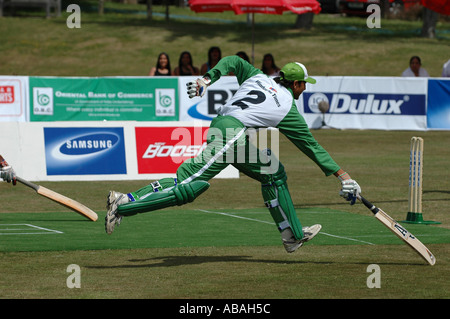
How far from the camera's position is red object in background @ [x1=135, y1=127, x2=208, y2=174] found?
17266 millimetres

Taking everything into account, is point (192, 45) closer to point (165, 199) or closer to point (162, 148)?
point (162, 148)

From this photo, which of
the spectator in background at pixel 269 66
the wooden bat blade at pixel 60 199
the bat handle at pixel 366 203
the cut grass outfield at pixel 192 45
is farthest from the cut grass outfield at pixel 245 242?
the cut grass outfield at pixel 192 45

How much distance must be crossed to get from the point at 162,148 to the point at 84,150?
4.86 feet

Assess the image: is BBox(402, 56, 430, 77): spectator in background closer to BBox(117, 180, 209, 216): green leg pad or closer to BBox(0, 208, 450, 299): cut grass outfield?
BBox(0, 208, 450, 299): cut grass outfield

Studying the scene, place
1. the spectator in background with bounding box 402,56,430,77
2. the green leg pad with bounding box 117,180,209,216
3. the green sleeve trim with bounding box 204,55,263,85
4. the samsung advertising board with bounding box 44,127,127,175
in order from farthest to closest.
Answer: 1. the spectator in background with bounding box 402,56,430,77
2. the samsung advertising board with bounding box 44,127,127,175
3. the green sleeve trim with bounding box 204,55,263,85
4. the green leg pad with bounding box 117,180,209,216

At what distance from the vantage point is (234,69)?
9719 millimetres

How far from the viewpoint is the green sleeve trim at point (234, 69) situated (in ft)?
30.8

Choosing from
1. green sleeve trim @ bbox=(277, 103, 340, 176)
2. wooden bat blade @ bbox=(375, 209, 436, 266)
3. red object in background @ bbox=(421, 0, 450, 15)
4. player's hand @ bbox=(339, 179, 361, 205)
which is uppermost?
red object in background @ bbox=(421, 0, 450, 15)

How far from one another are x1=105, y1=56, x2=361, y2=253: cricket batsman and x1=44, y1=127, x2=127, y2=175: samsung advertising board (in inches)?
303

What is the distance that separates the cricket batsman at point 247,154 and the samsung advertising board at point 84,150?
7704mm

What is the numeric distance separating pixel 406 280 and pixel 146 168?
9.10m

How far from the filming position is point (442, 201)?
1494cm

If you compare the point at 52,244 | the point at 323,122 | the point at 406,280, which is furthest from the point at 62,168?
the point at 323,122

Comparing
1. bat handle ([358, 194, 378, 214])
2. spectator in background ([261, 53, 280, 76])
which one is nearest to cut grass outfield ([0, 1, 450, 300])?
bat handle ([358, 194, 378, 214])
